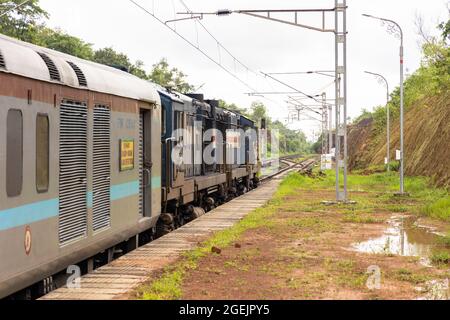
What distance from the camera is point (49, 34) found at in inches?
2127

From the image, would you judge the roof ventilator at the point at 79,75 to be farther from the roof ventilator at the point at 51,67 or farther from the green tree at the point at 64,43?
the green tree at the point at 64,43

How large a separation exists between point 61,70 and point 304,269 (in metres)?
4.69

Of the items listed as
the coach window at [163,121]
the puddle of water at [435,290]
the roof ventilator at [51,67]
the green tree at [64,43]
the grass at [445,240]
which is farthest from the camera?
the green tree at [64,43]

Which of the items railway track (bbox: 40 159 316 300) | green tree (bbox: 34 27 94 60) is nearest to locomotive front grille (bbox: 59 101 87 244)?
railway track (bbox: 40 159 316 300)

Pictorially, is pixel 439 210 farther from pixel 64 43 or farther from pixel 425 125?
pixel 64 43

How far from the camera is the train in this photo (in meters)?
6.93

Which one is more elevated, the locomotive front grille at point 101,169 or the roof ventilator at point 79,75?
the roof ventilator at point 79,75

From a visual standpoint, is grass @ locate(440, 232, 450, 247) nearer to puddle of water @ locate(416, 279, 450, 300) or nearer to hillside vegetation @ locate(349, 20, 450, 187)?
puddle of water @ locate(416, 279, 450, 300)

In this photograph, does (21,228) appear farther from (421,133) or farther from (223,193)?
(421,133)

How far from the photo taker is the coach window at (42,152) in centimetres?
751

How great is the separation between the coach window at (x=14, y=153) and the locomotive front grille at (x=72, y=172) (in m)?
1.13

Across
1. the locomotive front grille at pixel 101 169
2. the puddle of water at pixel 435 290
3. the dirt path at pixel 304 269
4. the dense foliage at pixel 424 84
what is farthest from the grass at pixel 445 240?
the dense foliage at pixel 424 84

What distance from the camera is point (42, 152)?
25.0ft

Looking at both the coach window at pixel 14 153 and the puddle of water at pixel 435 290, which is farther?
the puddle of water at pixel 435 290
